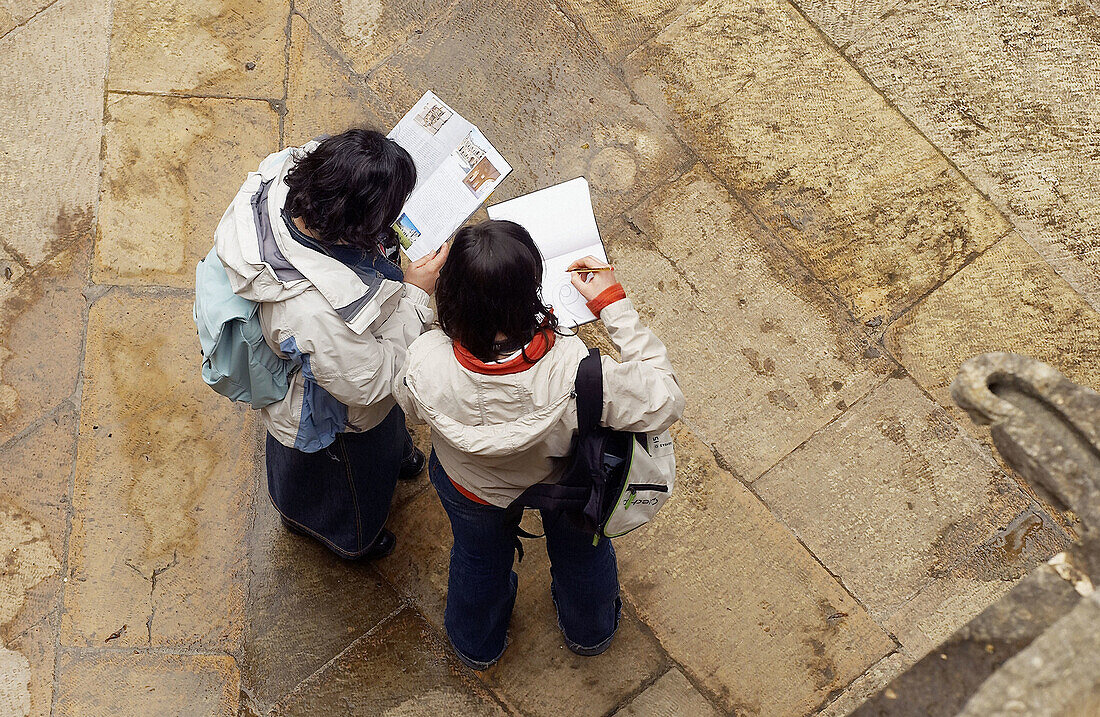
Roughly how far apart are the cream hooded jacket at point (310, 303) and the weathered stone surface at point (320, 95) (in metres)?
1.54

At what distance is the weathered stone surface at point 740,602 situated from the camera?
3.15m

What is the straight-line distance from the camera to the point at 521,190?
375 cm

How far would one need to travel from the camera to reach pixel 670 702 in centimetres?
314

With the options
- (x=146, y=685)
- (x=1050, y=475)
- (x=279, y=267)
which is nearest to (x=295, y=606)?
(x=146, y=685)

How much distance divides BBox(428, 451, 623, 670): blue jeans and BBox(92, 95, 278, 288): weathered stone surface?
5.21 ft

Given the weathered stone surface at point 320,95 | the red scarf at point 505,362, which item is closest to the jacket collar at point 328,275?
the red scarf at point 505,362

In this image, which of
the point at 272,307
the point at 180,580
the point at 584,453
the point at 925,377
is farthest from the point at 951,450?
the point at 180,580

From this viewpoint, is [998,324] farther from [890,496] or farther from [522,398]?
[522,398]

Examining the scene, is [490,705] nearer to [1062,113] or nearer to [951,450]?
[951,450]

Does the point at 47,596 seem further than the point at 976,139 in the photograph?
No

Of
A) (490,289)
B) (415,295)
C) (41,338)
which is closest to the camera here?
(490,289)

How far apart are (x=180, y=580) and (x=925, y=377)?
283cm

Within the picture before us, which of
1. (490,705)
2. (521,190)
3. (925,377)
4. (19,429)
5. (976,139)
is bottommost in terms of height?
(490,705)

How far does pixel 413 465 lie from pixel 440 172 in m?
1.08
